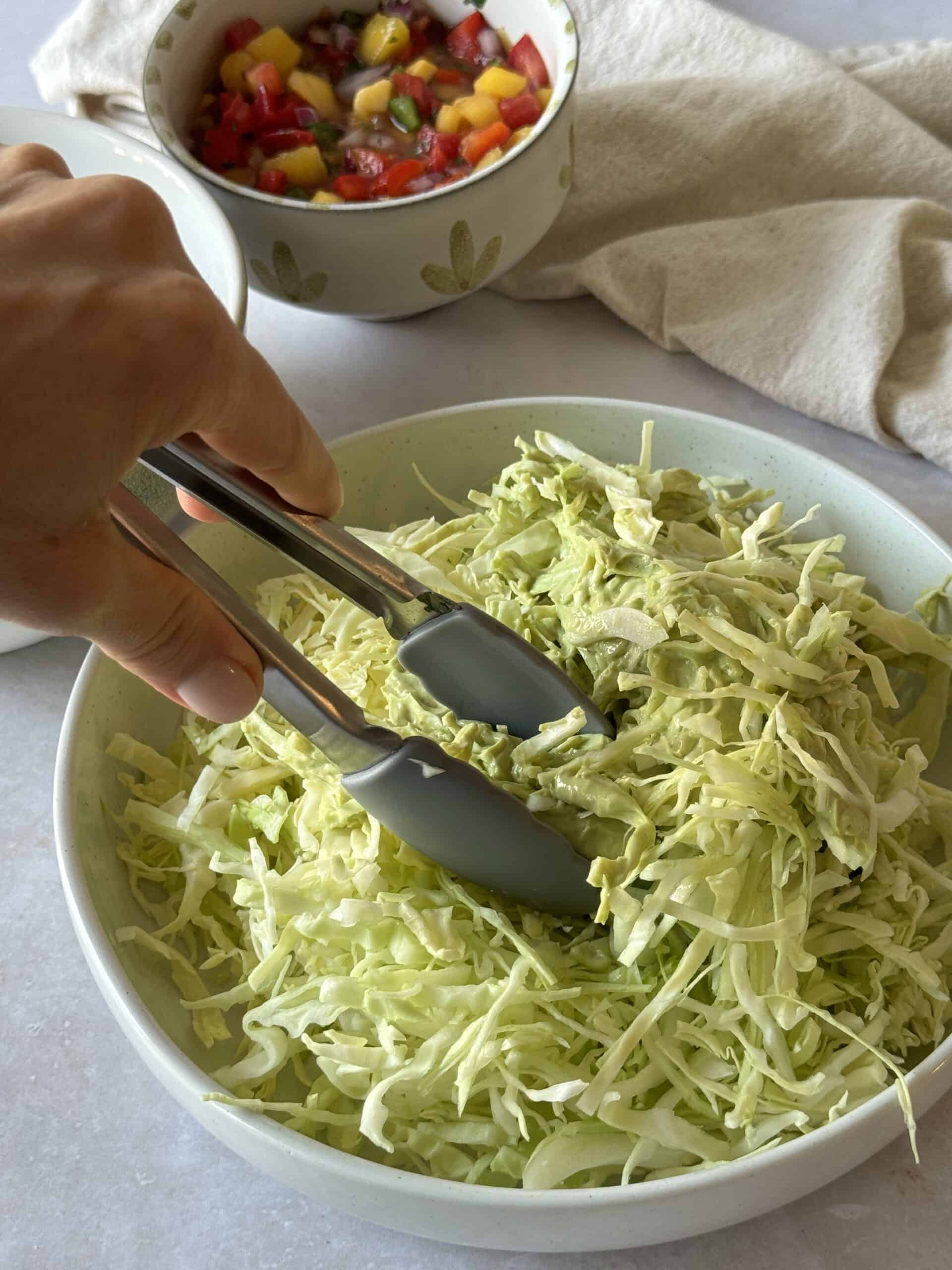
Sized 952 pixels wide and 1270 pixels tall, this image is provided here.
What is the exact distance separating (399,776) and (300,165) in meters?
1.00

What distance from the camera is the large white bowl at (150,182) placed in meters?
1.45

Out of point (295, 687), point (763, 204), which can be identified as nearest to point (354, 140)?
point (763, 204)

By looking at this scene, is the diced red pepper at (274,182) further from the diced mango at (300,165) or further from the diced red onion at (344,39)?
the diced red onion at (344,39)

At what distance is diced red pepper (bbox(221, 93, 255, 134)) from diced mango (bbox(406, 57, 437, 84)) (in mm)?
233

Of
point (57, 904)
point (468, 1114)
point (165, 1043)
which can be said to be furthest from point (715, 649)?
point (57, 904)

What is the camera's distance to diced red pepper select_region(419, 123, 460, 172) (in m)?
1.64

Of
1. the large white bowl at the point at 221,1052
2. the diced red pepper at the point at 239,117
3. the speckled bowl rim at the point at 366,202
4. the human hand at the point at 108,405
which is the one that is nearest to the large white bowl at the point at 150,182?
the speckled bowl rim at the point at 366,202

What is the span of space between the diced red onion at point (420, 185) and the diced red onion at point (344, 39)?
33cm

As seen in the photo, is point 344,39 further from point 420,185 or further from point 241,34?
point 420,185

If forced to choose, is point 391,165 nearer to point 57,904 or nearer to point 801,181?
point 801,181

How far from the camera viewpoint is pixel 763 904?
1079mm

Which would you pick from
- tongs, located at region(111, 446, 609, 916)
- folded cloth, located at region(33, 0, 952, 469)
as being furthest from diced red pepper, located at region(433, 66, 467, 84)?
tongs, located at region(111, 446, 609, 916)

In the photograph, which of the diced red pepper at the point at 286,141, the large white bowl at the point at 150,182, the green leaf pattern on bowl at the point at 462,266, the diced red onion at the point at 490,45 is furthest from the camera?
the diced red onion at the point at 490,45

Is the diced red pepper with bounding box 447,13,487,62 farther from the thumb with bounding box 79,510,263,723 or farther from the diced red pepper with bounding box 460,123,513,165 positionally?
the thumb with bounding box 79,510,263,723
